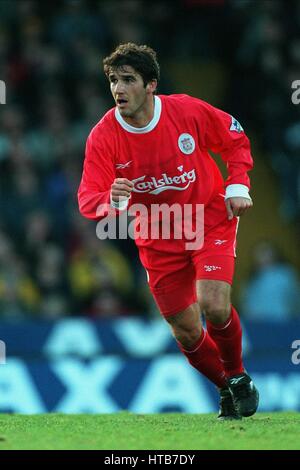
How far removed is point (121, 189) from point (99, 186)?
396 mm

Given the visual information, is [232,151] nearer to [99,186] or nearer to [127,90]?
[127,90]

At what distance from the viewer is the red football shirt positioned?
23.0ft

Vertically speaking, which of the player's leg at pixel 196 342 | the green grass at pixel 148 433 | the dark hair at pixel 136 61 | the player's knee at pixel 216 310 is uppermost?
the dark hair at pixel 136 61

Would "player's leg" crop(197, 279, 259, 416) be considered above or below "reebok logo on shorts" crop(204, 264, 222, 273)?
below

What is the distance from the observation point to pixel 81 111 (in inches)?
→ 515

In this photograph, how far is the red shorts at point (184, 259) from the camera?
284 inches

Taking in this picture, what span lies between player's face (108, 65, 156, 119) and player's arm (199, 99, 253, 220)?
48cm

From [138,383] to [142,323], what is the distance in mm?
594

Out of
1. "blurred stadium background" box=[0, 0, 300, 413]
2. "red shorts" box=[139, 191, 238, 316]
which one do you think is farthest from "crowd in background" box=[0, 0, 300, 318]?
"red shorts" box=[139, 191, 238, 316]

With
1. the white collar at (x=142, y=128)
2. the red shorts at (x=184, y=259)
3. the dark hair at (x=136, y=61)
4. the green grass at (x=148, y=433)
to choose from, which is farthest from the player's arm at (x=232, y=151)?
the green grass at (x=148, y=433)

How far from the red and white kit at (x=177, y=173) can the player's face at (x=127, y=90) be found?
0.45 ft

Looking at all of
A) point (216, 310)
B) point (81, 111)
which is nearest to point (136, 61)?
point (216, 310)

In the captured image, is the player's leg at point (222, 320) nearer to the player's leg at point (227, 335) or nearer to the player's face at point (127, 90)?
the player's leg at point (227, 335)

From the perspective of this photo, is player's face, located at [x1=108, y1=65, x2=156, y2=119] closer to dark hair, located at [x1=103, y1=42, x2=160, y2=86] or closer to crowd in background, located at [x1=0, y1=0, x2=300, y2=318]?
dark hair, located at [x1=103, y1=42, x2=160, y2=86]
